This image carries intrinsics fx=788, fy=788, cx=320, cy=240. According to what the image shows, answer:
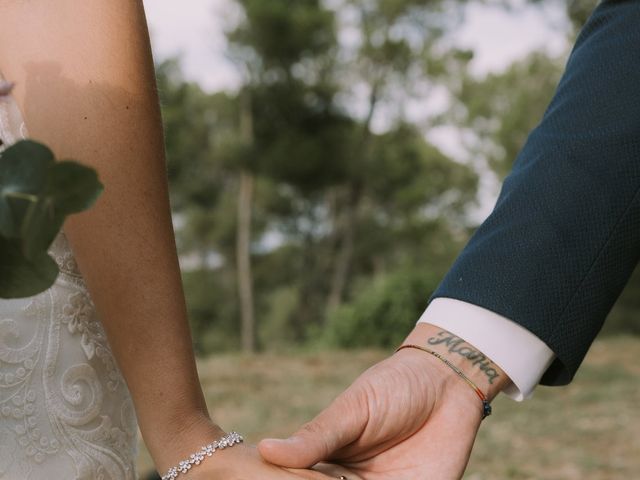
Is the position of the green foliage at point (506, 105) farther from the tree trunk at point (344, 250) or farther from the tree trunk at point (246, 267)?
the tree trunk at point (246, 267)

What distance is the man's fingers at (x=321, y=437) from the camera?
1.35 metres

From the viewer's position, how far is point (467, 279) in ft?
5.74

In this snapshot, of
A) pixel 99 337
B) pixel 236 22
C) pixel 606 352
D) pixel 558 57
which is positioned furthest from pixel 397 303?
pixel 99 337

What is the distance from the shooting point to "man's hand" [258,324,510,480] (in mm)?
1549

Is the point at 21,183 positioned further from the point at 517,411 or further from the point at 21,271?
the point at 517,411

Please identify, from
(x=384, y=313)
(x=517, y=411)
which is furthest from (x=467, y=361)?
(x=384, y=313)

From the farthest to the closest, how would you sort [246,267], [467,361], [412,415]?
1. [246,267]
2. [467,361]
3. [412,415]

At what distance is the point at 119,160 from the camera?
1.25 metres

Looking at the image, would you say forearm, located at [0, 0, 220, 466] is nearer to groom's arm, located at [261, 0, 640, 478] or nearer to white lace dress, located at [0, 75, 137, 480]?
white lace dress, located at [0, 75, 137, 480]

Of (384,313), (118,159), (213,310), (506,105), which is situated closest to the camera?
(118,159)

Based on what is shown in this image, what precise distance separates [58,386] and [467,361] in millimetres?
888

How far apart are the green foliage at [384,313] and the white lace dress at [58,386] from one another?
12.0m

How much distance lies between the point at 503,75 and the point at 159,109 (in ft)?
75.3

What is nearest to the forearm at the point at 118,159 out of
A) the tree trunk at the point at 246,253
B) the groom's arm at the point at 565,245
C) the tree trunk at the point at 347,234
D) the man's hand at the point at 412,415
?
the man's hand at the point at 412,415
